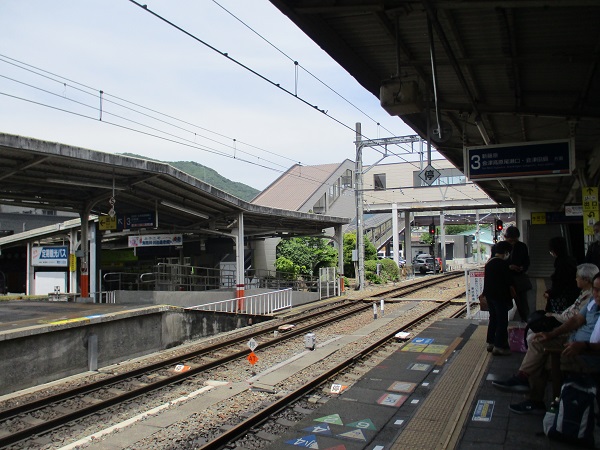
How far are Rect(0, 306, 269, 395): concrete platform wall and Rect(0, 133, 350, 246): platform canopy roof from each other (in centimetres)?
351

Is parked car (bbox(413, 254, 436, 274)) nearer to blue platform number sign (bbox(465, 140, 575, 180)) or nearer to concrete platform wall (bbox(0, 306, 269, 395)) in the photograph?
concrete platform wall (bbox(0, 306, 269, 395))

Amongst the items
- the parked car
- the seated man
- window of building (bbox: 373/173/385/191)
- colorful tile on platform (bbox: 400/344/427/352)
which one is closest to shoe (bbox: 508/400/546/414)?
the seated man

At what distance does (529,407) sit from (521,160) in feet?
17.5

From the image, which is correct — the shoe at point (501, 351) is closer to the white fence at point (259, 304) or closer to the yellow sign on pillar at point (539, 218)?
the yellow sign on pillar at point (539, 218)

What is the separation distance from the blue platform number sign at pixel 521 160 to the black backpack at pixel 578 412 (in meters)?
5.35

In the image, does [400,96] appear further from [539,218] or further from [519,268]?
[539,218]

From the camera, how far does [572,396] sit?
4027 millimetres

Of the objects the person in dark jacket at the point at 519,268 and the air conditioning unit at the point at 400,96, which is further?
the person in dark jacket at the point at 519,268

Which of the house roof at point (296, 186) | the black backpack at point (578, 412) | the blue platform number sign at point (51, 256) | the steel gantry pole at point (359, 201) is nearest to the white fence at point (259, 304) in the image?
the blue platform number sign at point (51, 256)

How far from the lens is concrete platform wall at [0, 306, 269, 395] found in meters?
9.11

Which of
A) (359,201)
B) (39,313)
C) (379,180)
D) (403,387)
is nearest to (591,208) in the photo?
(403,387)

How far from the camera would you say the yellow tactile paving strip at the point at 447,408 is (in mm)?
4574

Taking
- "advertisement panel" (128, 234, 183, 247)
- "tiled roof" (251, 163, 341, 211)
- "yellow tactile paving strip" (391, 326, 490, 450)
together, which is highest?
"tiled roof" (251, 163, 341, 211)

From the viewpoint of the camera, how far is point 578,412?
157 inches
